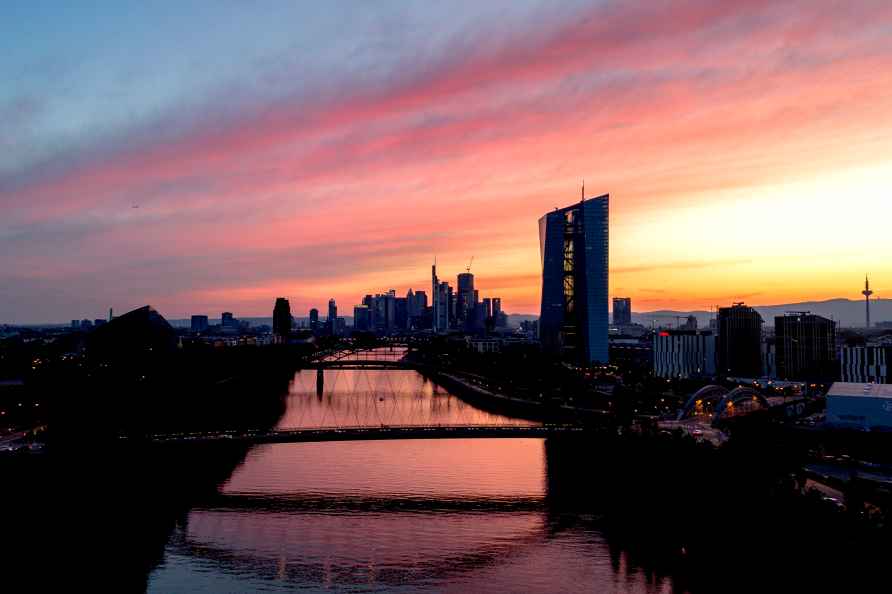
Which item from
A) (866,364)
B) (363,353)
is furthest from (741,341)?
(363,353)

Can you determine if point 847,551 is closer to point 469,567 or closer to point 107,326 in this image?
point 469,567

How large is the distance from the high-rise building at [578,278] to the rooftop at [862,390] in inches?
1474

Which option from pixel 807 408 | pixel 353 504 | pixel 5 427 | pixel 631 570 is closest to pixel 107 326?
pixel 5 427

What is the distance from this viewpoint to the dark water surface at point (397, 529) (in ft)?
57.0

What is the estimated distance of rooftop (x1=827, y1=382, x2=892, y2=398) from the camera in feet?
110

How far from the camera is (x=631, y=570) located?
18.0 meters

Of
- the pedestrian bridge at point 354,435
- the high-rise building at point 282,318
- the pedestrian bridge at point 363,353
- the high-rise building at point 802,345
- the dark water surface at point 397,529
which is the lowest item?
the dark water surface at point 397,529

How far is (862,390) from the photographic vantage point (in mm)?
34906

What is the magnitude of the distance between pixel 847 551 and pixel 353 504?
1298 cm

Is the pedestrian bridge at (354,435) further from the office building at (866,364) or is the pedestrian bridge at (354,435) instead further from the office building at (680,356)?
the office building at (680,356)

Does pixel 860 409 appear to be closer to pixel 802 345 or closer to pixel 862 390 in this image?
pixel 862 390

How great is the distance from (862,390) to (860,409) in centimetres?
234

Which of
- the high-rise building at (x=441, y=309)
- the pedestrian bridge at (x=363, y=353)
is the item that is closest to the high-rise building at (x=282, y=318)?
the pedestrian bridge at (x=363, y=353)

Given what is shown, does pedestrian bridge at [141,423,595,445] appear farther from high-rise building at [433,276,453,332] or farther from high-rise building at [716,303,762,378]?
high-rise building at [433,276,453,332]
